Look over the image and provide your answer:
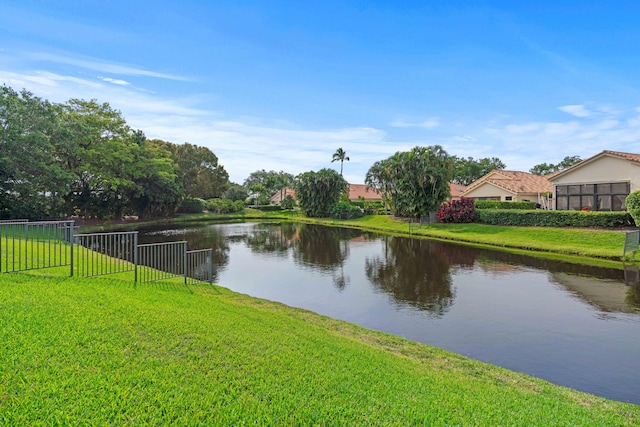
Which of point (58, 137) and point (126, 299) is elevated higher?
point (58, 137)

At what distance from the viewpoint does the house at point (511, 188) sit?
128 feet

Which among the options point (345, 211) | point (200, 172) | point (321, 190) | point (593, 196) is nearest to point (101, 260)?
point (593, 196)

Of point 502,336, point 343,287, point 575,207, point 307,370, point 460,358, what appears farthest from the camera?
point 575,207

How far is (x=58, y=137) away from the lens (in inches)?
1115

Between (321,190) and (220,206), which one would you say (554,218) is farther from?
(220,206)

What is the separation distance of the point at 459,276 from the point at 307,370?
12.0 metres

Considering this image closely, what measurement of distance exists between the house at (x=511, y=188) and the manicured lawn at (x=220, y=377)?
37.2 meters

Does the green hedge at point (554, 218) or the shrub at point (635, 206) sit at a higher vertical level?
the shrub at point (635, 206)

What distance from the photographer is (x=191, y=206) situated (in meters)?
57.1

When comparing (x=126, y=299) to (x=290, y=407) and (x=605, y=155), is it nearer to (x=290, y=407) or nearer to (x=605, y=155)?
(x=290, y=407)

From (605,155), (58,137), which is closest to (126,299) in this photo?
(58,137)

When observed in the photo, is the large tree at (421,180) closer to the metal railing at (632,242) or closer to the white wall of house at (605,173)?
the white wall of house at (605,173)

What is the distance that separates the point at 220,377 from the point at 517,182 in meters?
43.6

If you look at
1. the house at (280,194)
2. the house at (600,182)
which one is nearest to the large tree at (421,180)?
the house at (600,182)
